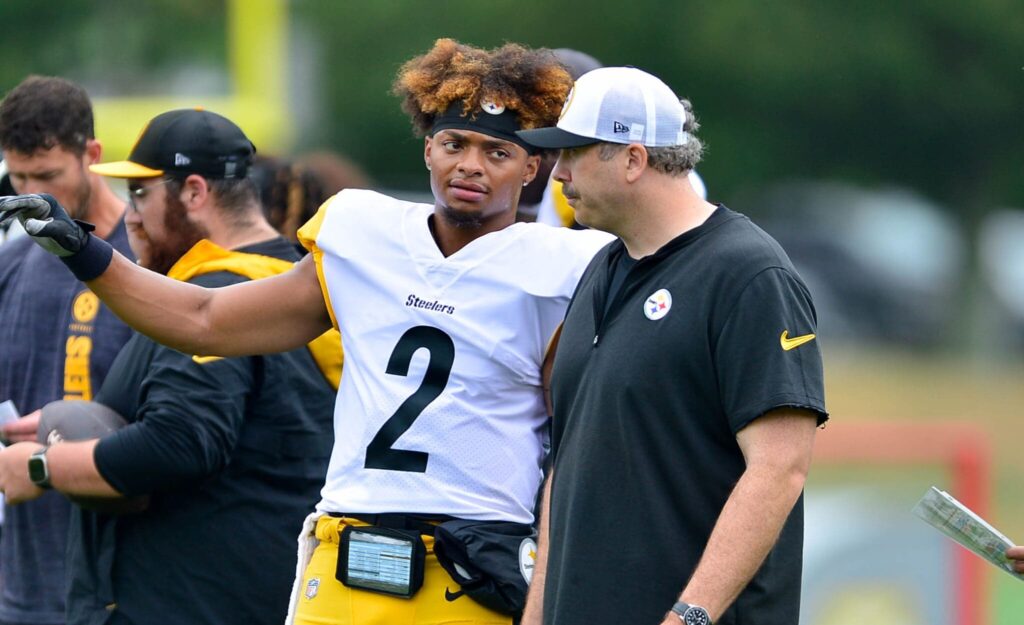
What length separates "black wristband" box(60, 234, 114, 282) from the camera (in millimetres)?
4082

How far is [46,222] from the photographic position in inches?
155

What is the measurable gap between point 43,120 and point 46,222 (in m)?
1.75

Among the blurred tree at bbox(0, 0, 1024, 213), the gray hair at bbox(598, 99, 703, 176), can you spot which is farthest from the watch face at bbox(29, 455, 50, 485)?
the blurred tree at bbox(0, 0, 1024, 213)

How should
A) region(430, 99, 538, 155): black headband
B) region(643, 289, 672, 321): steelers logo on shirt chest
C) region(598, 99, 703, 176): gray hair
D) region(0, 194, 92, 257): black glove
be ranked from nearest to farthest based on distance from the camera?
region(643, 289, 672, 321): steelers logo on shirt chest < region(598, 99, 703, 176): gray hair < region(0, 194, 92, 257): black glove < region(430, 99, 538, 155): black headband

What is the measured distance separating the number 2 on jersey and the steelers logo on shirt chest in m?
0.74

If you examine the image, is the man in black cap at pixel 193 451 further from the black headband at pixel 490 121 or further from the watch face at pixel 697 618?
the watch face at pixel 697 618

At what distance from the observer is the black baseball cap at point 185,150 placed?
5047 mm

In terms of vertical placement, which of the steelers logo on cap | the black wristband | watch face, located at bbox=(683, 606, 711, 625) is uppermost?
the steelers logo on cap

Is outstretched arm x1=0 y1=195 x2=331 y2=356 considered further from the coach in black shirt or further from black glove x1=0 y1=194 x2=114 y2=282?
the coach in black shirt

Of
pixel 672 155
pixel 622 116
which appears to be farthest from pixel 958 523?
pixel 622 116

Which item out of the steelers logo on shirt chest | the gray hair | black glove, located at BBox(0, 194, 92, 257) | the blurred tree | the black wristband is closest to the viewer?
the steelers logo on shirt chest

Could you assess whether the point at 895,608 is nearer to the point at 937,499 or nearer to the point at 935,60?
the point at 937,499

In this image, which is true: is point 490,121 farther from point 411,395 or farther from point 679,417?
point 679,417

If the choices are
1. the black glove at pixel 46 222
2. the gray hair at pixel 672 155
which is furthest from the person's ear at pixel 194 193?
the gray hair at pixel 672 155
